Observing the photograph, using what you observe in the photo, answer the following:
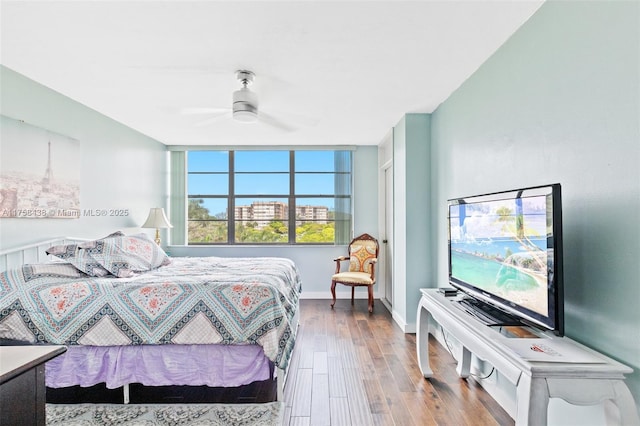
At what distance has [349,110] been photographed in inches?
140

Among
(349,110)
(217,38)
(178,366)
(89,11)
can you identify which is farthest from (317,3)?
(178,366)

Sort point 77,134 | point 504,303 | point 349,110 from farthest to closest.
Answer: point 349,110, point 77,134, point 504,303

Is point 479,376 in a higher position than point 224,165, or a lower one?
lower

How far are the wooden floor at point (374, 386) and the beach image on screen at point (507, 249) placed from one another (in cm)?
84

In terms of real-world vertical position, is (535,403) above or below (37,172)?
below

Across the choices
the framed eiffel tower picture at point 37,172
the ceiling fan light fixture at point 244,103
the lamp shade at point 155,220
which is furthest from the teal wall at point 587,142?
the lamp shade at point 155,220

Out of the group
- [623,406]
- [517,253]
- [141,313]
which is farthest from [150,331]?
[623,406]

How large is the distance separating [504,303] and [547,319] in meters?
0.33

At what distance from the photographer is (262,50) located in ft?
Result: 7.57

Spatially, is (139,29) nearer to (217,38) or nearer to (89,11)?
(89,11)

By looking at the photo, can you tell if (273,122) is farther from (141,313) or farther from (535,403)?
(535,403)

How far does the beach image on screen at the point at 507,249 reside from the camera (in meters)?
1.52

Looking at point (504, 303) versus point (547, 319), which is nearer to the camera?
point (547, 319)

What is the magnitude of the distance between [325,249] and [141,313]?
331 centimetres
